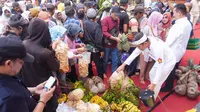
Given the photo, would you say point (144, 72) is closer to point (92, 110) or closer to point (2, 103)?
point (92, 110)

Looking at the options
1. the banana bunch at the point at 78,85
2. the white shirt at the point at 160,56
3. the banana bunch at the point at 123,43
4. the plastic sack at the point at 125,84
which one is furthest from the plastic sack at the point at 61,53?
the banana bunch at the point at 123,43

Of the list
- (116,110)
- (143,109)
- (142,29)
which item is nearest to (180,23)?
(142,29)

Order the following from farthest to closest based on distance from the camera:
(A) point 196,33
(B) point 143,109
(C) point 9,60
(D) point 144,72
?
(A) point 196,33 → (D) point 144,72 → (B) point 143,109 → (C) point 9,60

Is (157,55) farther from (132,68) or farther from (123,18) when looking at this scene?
(132,68)

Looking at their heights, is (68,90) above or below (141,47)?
below

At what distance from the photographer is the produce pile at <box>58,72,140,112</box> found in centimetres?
331

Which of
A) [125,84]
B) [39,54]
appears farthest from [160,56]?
[39,54]

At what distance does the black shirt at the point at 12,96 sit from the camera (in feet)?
4.75

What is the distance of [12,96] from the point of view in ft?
4.84

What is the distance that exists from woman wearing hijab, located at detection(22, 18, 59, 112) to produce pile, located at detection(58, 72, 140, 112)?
2.51 feet

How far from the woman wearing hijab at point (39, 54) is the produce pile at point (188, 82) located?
2.66 m

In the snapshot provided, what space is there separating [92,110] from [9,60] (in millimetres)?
1981

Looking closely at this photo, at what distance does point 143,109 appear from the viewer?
391cm

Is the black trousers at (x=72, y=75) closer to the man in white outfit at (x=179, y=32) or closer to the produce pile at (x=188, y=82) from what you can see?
the man in white outfit at (x=179, y=32)
